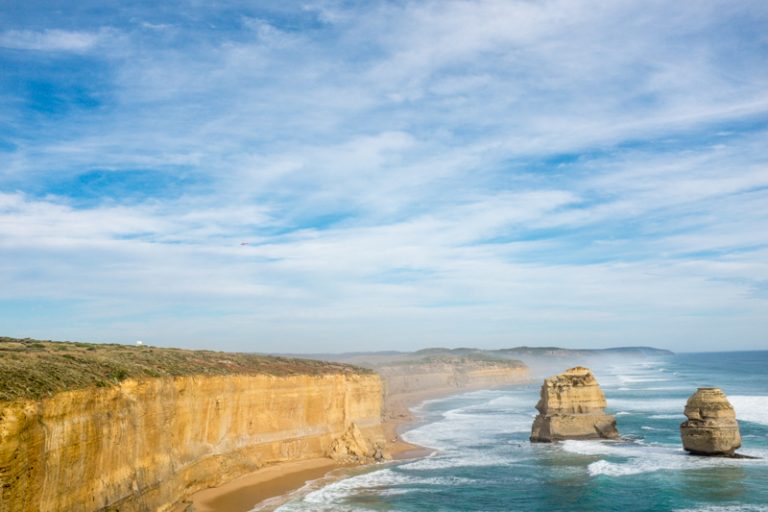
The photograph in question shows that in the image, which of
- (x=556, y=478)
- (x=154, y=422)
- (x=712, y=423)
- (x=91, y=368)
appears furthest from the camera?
(x=712, y=423)

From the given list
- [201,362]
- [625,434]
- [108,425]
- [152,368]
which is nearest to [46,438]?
[108,425]

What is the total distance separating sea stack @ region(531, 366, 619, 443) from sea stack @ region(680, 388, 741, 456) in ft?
23.6

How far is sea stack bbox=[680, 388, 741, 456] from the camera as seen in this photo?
38000 millimetres

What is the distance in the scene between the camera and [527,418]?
65.5 meters

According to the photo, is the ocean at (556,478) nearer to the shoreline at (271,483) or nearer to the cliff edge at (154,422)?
the shoreline at (271,483)

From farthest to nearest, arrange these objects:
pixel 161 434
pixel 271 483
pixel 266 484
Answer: pixel 271 483, pixel 266 484, pixel 161 434

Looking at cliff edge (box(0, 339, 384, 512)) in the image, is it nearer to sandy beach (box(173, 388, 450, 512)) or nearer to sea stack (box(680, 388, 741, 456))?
sandy beach (box(173, 388, 450, 512))

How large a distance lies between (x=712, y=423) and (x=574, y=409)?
982 centimetres

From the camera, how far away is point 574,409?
46500mm

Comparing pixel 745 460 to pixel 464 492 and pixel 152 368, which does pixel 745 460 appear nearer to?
pixel 464 492

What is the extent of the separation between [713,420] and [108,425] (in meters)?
34.5

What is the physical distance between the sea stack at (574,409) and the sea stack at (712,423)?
7204 millimetres

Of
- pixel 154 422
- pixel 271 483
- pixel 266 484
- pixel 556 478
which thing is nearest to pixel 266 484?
pixel 266 484

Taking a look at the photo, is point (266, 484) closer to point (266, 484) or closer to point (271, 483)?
point (266, 484)
